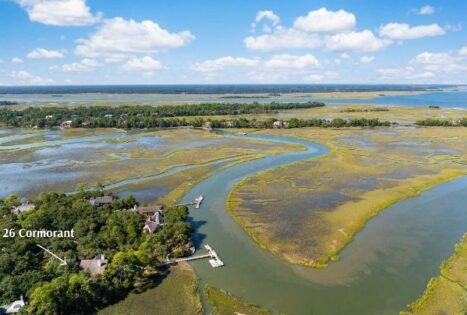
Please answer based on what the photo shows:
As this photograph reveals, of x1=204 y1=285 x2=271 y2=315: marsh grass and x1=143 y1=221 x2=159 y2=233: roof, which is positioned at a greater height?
x1=143 y1=221 x2=159 y2=233: roof

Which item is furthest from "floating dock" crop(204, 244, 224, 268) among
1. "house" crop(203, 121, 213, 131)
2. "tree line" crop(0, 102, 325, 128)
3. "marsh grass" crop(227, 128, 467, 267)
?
"tree line" crop(0, 102, 325, 128)

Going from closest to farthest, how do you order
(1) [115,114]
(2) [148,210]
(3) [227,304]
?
(3) [227,304] → (2) [148,210] → (1) [115,114]

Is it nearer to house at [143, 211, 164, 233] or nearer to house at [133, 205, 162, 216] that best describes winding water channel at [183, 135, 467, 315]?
house at [143, 211, 164, 233]

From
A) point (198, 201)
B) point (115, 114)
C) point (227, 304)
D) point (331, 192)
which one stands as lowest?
point (227, 304)

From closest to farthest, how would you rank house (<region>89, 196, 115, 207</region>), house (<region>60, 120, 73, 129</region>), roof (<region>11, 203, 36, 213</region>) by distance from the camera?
roof (<region>11, 203, 36, 213</region>) < house (<region>89, 196, 115, 207</region>) < house (<region>60, 120, 73, 129</region>)

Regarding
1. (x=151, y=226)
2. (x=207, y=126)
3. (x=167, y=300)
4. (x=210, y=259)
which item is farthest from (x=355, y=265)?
(x=207, y=126)

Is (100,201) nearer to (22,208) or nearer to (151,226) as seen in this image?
(22,208)

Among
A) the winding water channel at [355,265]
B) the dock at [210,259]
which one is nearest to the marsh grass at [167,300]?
the winding water channel at [355,265]
